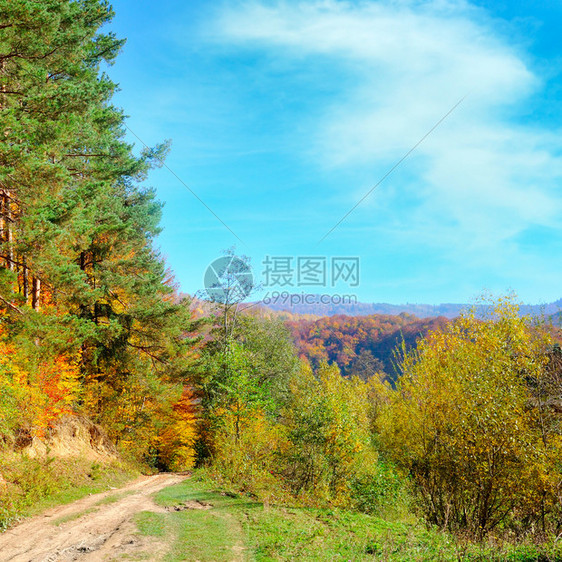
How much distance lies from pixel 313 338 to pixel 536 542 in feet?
433

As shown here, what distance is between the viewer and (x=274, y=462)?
17062 mm

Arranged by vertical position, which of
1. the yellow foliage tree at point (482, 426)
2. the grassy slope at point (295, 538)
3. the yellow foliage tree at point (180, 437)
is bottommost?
the yellow foliage tree at point (180, 437)

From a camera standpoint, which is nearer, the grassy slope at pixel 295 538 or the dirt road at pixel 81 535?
the dirt road at pixel 81 535

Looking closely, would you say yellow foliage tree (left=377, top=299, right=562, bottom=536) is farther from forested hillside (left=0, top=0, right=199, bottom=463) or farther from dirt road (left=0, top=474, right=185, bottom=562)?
forested hillside (left=0, top=0, right=199, bottom=463)

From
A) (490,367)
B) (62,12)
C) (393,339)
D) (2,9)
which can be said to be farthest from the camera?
(393,339)

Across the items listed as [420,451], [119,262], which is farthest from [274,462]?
[119,262]

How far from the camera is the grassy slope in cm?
905

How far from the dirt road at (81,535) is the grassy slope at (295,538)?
572 mm

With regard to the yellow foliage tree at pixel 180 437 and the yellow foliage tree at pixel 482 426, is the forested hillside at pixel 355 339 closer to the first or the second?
the yellow foliage tree at pixel 180 437

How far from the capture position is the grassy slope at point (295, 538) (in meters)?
9.05

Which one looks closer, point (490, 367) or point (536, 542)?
point (536, 542)

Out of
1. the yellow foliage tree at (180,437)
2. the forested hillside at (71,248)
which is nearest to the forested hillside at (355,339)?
the yellow foliage tree at (180,437)

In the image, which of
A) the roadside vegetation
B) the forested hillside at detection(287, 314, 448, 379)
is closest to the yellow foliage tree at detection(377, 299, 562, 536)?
the roadside vegetation

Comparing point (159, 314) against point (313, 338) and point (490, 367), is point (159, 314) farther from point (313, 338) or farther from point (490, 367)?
point (313, 338)
